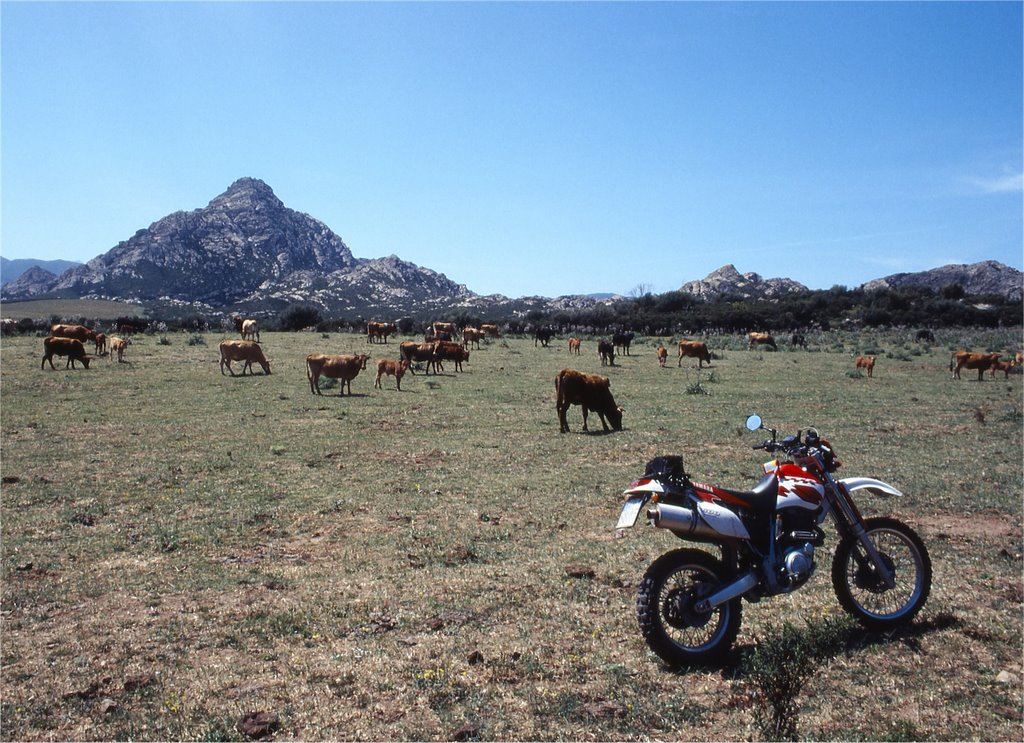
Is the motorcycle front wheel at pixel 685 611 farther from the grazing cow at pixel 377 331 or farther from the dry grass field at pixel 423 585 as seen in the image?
the grazing cow at pixel 377 331

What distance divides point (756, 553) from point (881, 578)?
121 cm

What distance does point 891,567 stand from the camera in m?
5.52

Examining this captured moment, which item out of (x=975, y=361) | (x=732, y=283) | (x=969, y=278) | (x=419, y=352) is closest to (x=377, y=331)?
(x=419, y=352)

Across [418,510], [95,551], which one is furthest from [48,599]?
[418,510]

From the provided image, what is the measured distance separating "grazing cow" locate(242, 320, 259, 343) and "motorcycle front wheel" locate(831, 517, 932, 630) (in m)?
41.3

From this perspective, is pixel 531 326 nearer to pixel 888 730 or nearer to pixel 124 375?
pixel 124 375

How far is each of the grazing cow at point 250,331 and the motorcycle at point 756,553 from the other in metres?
41.2

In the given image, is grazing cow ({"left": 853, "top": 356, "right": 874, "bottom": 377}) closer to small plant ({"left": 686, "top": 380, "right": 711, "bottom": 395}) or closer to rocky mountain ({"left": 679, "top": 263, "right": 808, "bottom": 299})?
small plant ({"left": 686, "top": 380, "right": 711, "bottom": 395})

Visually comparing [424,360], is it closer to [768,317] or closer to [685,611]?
[685,611]

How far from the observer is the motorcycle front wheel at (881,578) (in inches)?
213

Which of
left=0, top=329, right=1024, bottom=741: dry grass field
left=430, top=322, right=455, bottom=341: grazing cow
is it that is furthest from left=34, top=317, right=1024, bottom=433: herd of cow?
left=430, top=322, right=455, bottom=341: grazing cow

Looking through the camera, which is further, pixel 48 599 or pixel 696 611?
pixel 48 599

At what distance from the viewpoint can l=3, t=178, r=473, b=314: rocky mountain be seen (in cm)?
13262

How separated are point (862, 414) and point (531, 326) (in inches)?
2202
